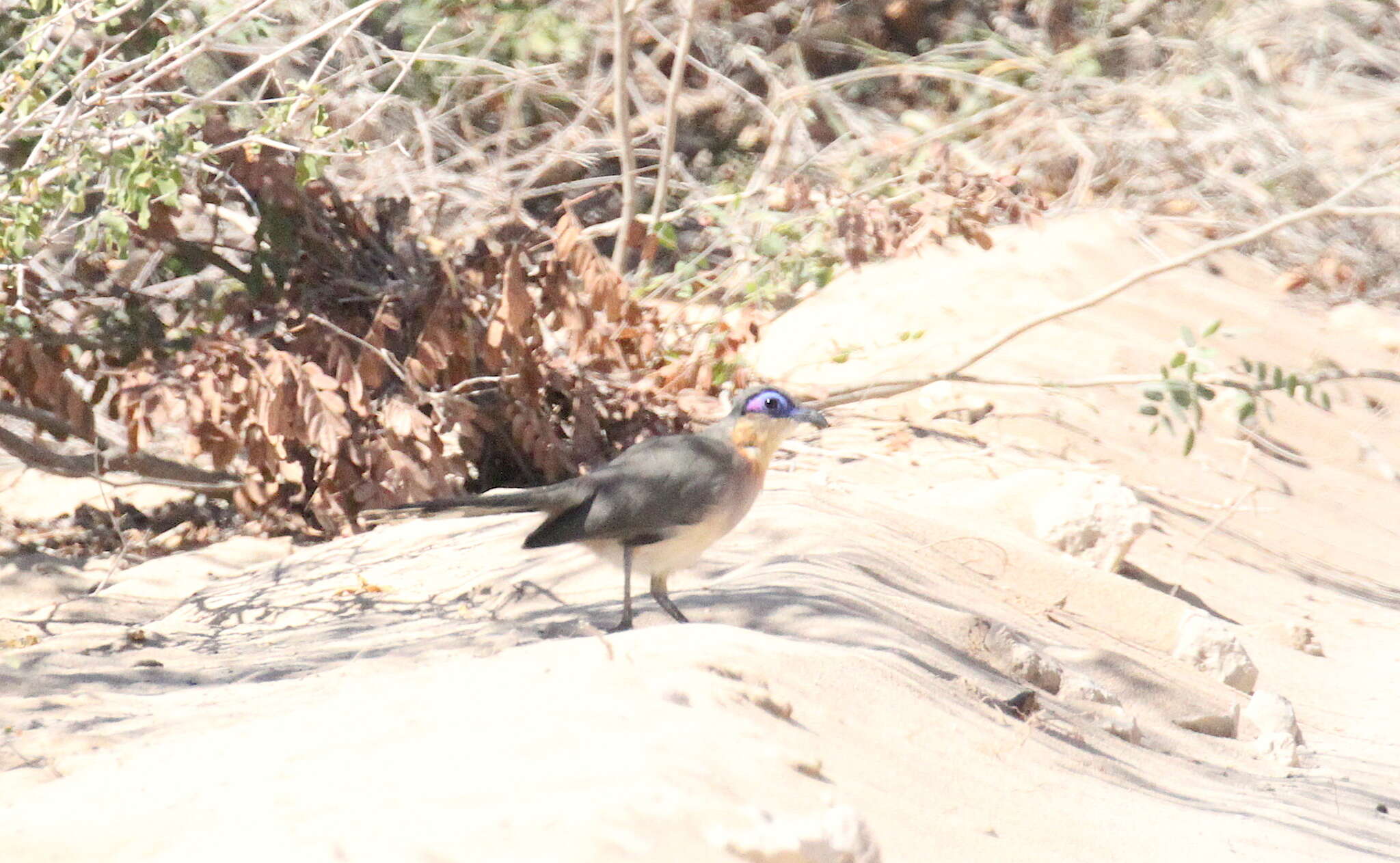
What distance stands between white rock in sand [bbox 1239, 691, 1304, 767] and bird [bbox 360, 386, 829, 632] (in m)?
1.67

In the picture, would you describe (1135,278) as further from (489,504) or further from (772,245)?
(489,504)

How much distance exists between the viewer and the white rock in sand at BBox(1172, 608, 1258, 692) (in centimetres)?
538

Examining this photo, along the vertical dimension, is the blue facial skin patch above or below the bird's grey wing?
above

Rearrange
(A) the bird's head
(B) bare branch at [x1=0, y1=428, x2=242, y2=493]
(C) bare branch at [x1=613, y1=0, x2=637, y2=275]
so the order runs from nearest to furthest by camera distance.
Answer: (A) the bird's head
(B) bare branch at [x1=0, y1=428, x2=242, y2=493]
(C) bare branch at [x1=613, y1=0, x2=637, y2=275]

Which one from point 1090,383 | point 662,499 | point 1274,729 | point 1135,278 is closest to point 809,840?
point 662,499

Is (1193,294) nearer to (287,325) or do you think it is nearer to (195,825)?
(287,325)

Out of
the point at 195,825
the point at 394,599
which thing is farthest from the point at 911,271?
the point at 195,825

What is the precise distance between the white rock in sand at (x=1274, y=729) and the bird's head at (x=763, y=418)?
166 centimetres

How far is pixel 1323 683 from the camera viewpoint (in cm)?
558

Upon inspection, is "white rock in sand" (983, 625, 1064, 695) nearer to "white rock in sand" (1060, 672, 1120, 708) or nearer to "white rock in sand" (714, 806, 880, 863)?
"white rock in sand" (1060, 672, 1120, 708)

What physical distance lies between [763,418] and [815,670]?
1.32 meters

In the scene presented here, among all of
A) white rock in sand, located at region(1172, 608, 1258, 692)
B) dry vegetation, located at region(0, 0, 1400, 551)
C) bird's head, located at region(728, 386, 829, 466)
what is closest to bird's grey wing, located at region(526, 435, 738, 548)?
bird's head, located at region(728, 386, 829, 466)

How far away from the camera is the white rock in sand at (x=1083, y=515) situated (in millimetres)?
6121

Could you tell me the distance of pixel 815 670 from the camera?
3609mm
